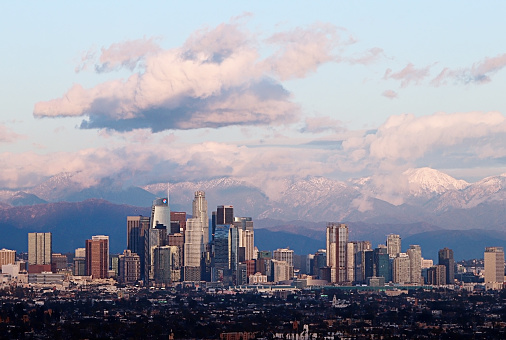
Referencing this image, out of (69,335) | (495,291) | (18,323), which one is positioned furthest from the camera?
(495,291)

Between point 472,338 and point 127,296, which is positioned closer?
point 472,338

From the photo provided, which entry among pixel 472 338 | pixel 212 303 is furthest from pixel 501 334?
pixel 212 303

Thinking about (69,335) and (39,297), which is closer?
(69,335)

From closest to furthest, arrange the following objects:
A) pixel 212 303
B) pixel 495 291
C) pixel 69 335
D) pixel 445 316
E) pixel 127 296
→ pixel 69 335, pixel 445 316, pixel 212 303, pixel 127 296, pixel 495 291

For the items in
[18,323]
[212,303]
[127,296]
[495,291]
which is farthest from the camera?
[495,291]

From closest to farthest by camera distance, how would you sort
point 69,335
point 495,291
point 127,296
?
point 69,335 < point 127,296 < point 495,291

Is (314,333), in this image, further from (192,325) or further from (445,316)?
(445,316)

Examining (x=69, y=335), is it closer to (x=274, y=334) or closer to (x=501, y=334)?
(x=274, y=334)

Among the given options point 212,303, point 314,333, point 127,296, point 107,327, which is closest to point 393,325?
point 314,333
